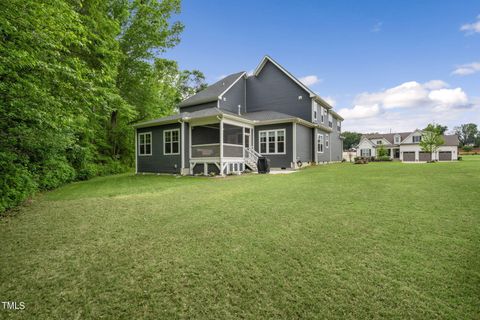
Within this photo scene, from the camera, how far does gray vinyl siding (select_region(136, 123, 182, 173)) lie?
48.1 ft

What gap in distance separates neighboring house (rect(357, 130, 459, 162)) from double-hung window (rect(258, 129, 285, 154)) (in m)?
32.8

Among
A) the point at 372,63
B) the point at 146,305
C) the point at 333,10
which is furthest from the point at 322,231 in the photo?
the point at 372,63

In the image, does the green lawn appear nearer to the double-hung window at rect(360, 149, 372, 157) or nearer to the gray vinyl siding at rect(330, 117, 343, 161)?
the gray vinyl siding at rect(330, 117, 343, 161)

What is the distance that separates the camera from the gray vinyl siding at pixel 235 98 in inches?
732

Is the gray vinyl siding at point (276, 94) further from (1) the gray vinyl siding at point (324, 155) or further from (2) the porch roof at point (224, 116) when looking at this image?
(1) the gray vinyl siding at point (324, 155)

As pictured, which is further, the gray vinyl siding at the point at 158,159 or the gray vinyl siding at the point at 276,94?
the gray vinyl siding at the point at 276,94

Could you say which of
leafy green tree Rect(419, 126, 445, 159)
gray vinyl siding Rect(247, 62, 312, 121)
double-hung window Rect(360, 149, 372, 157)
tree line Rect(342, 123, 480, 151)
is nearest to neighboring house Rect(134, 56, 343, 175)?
gray vinyl siding Rect(247, 62, 312, 121)

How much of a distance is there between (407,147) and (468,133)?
88.8 meters

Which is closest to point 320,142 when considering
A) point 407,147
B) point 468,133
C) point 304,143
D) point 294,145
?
point 304,143

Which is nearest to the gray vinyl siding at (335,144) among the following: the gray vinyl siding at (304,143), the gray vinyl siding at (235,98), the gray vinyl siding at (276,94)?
the gray vinyl siding at (304,143)

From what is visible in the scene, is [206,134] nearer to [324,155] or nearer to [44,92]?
[324,155]

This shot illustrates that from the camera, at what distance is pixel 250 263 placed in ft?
8.93

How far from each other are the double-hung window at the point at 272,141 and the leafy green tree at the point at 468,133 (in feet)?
390

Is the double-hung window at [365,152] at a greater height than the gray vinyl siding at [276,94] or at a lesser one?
lesser
